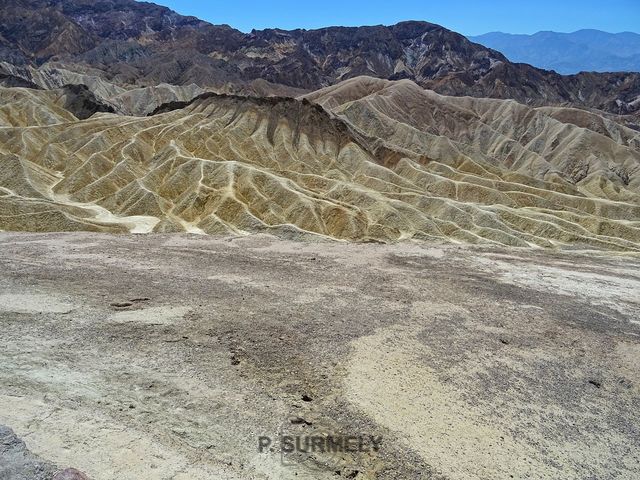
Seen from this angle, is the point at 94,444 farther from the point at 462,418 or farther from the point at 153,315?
the point at 462,418

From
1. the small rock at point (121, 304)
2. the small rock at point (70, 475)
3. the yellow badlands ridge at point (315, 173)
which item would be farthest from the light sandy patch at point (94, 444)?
the yellow badlands ridge at point (315, 173)

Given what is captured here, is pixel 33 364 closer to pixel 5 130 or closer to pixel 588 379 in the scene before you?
pixel 588 379

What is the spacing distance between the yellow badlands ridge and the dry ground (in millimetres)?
36024

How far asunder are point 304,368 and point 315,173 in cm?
8165

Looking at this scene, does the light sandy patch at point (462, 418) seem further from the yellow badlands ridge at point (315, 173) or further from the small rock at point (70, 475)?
the yellow badlands ridge at point (315, 173)

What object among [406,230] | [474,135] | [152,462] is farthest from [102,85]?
[152,462]

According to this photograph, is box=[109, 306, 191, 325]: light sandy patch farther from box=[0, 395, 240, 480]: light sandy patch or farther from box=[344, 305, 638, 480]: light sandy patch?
box=[344, 305, 638, 480]: light sandy patch

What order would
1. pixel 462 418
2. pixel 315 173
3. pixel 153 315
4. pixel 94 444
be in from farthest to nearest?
pixel 315 173, pixel 153 315, pixel 462 418, pixel 94 444

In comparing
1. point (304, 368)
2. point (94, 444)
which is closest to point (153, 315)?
point (304, 368)

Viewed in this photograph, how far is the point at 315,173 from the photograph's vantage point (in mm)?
94562

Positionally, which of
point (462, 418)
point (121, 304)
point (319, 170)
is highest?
point (319, 170)

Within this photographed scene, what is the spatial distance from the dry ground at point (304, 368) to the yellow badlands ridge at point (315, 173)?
3602cm

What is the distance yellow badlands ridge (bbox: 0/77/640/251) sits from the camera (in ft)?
212

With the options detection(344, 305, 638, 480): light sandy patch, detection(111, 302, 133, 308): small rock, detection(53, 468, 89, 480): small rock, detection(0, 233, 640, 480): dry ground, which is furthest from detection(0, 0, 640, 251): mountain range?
detection(53, 468, 89, 480): small rock
